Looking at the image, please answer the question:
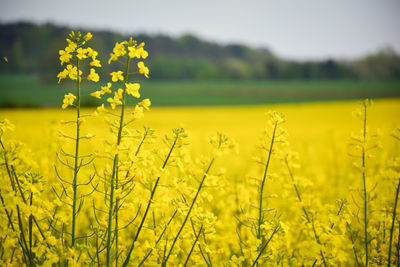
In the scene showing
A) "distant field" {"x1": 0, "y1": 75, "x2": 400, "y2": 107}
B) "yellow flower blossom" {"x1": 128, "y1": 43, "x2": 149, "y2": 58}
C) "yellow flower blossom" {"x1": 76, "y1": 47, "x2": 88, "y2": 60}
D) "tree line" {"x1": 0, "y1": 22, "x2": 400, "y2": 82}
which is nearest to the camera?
"yellow flower blossom" {"x1": 128, "y1": 43, "x2": 149, "y2": 58}

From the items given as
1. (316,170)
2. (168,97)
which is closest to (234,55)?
(168,97)

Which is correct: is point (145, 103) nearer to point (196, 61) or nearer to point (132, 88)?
point (132, 88)

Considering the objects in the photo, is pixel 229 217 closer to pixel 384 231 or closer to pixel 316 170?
pixel 384 231

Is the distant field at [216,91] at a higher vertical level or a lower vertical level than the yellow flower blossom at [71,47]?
higher

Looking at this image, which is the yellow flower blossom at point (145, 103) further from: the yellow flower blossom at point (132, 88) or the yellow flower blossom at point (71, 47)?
the yellow flower blossom at point (71, 47)

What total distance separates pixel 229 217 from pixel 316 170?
262cm

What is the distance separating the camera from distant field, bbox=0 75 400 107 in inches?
1004

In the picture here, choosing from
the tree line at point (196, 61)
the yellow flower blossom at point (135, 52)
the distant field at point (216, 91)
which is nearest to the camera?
A: the yellow flower blossom at point (135, 52)

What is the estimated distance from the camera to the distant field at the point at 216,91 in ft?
83.7

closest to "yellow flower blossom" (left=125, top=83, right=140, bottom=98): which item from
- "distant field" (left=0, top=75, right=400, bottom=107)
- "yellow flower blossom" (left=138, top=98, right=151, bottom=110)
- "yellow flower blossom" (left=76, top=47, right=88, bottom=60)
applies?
"yellow flower blossom" (left=138, top=98, right=151, bottom=110)

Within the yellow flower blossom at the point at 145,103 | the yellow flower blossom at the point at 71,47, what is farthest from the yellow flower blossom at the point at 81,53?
the yellow flower blossom at the point at 145,103

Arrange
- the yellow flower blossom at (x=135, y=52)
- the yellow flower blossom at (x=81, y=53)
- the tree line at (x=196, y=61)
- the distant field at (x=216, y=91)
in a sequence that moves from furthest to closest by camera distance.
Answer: the tree line at (x=196, y=61), the distant field at (x=216, y=91), the yellow flower blossom at (x=81, y=53), the yellow flower blossom at (x=135, y=52)

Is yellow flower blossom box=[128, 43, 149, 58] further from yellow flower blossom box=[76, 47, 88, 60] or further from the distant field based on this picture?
the distant field

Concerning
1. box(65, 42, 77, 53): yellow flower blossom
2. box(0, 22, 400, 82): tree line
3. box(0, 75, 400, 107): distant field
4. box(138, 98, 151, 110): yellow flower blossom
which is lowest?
box(138, 98, 151, 110): yellow flower blossom
